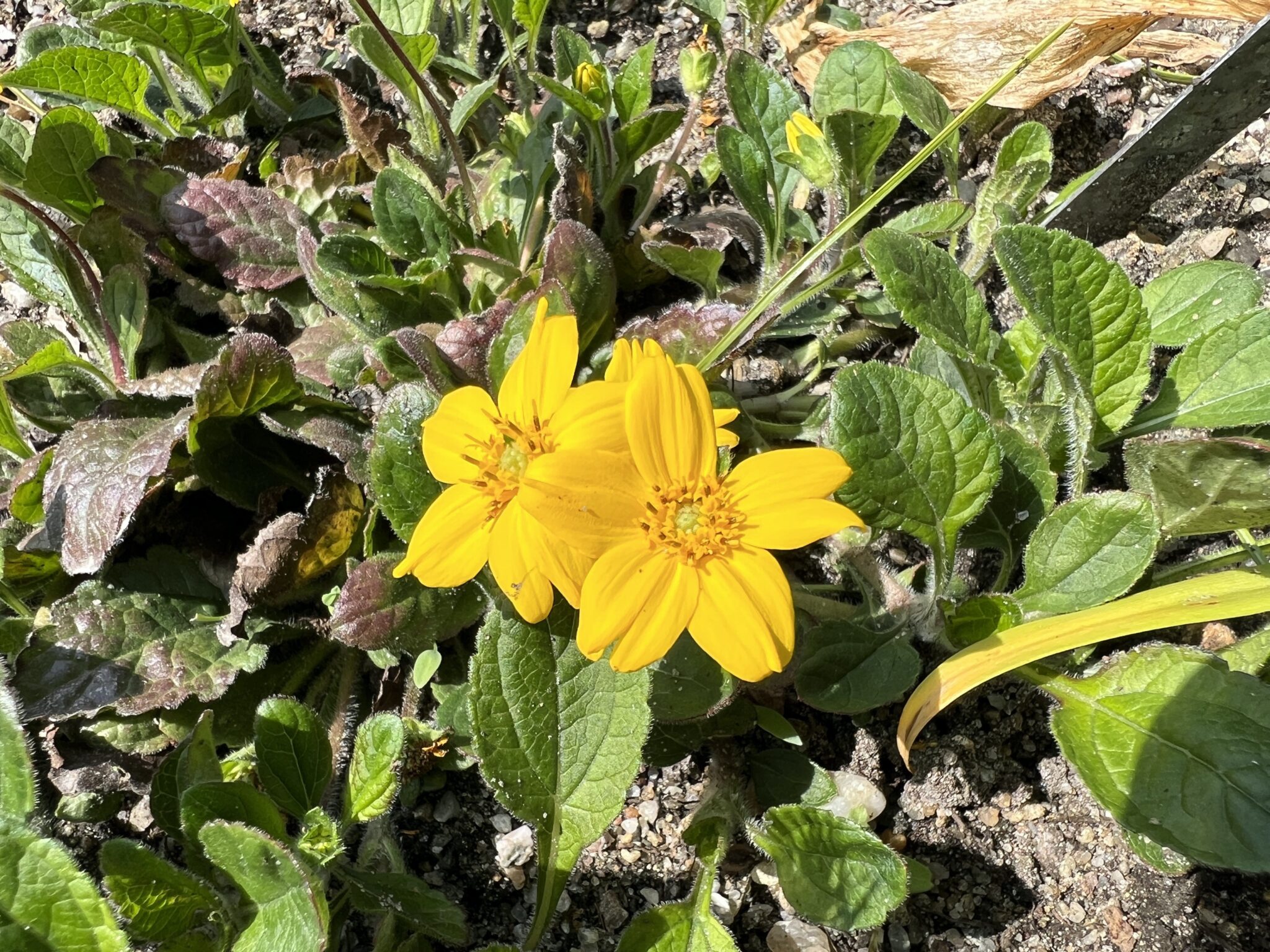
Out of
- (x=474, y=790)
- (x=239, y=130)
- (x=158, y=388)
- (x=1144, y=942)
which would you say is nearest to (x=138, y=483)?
(x=158, y=388)

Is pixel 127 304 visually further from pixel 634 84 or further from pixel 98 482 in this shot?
pixel 634 84

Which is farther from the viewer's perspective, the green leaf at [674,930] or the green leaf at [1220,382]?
the green leaf at [1220,382]

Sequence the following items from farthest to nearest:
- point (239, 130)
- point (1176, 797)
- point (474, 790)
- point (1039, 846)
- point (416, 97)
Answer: point (239, 130) < point (416, 97) < point (474, 790) < point (1039, 846) < point (1176, 797)

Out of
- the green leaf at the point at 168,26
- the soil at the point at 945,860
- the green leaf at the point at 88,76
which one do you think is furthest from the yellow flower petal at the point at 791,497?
the green leaf at the point at 88,76

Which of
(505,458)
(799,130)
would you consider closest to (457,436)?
(505,458)

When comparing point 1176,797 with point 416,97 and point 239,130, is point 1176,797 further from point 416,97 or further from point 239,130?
point 239,130

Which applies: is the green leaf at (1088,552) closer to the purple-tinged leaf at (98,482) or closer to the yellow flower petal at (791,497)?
the yellow flower petal at (791,497)
